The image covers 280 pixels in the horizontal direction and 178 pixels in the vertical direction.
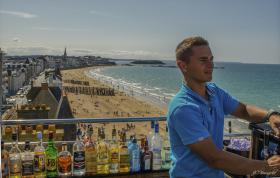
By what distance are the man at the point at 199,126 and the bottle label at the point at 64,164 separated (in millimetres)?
1026

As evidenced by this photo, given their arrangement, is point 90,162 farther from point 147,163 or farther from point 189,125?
point 189,125

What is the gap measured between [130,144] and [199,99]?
3.67 feet

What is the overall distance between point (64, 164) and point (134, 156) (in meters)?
0.50

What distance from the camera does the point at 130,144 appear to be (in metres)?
2.88

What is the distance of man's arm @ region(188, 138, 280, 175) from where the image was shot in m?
1.71

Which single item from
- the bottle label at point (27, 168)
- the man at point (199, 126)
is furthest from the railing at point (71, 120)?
the man at point (199, 126)

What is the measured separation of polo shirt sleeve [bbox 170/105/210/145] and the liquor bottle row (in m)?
1.11

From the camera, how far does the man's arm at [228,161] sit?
1.71 metres

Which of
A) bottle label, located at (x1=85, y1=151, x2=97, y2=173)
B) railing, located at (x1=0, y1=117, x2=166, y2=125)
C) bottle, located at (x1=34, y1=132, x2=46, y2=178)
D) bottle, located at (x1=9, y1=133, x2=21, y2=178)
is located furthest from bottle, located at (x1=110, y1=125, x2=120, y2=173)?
bottle, located at (x1=9, y1=133, x2=21, y2=178)

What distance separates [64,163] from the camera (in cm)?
275

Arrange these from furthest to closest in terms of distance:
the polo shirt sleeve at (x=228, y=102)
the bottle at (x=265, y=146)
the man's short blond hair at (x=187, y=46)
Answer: the polo shirt sleeve at (x=228, y=102) → the bottle at (x=265, y=146) → the man's short blond hair at (x=187, y=46)

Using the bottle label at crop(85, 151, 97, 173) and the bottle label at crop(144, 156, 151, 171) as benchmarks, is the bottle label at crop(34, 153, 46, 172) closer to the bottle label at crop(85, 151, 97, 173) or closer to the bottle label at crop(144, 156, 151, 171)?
the bottle label at crop(85, 151, 97, 173)

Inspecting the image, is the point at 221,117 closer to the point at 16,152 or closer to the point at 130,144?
the point at 130,144

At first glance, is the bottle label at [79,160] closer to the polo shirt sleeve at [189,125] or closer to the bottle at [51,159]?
the bottle at [51,159]
